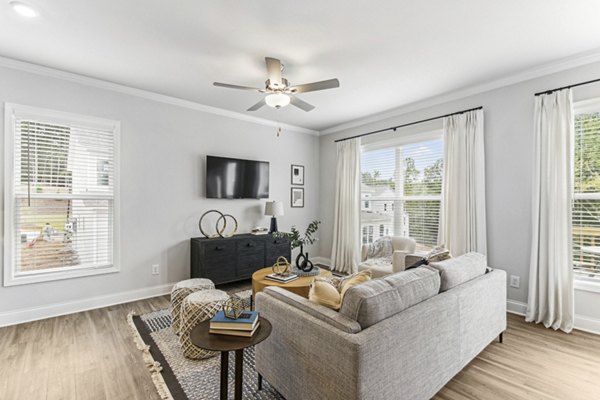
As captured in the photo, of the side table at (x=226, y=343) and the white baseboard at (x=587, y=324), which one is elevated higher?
the side table at (x=226, y=343)

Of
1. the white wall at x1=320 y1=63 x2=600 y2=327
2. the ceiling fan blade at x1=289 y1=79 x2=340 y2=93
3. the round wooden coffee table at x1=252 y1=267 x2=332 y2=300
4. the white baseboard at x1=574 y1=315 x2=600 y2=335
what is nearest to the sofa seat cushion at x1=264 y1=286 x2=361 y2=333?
the round wooden coffee table at x1=252 y1=267 x2=332 y2=300

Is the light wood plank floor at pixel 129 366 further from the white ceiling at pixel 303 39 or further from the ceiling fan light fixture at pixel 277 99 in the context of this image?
the white ceiling at pixel 303 39

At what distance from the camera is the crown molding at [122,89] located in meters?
2.91

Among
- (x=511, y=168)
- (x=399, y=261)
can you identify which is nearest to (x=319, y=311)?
(x=399, y=261)

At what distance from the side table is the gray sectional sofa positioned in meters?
0.21

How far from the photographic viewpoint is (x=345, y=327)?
1.36 meters

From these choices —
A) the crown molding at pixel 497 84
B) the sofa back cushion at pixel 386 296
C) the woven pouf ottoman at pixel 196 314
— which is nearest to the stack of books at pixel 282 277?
the woven pouf ottoman at pixel 196 314

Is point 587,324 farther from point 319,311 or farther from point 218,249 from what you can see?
point 218,249

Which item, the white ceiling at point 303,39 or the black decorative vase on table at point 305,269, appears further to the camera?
the black decorative vase on table at point 305,269

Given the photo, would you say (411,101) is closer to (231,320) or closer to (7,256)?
(231,320)

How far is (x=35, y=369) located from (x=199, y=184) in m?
2.58

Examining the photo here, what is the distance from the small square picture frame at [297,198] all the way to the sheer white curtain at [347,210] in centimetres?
68

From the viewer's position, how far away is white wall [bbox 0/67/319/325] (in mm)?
2994

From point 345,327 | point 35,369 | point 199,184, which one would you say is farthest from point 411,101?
point 35,369
